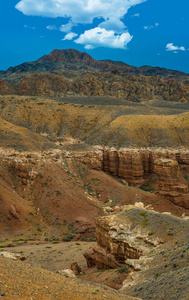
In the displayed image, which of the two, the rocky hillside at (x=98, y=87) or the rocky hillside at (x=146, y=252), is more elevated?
the rocky hillside at (x=98, y=87)

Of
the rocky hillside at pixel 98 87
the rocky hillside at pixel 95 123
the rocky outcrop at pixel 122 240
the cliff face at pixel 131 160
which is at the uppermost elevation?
the rocky hillside at pixel 98 87

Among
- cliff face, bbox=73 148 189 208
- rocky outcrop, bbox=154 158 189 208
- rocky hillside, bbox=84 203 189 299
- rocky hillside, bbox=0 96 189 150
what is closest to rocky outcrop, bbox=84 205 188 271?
rocky hillside, bbox=84 203 189 299

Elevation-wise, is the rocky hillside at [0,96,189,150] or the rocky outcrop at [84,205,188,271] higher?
the rocky hillside at [0,96,189,150]

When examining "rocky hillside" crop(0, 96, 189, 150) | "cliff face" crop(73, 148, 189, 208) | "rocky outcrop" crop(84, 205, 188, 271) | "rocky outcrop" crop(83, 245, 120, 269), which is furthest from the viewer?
"rocky hillside" crop(0, 96, 189, 150)

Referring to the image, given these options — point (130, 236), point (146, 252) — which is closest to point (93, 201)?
point (130, 236)

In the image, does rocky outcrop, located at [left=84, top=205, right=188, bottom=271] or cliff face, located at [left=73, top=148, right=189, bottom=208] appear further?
cliff face, located at [left=73, top=148, right=189, bottom=208]

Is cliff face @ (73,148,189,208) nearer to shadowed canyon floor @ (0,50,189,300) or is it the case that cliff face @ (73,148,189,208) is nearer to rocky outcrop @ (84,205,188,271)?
shadowed canyon floor @ (0,50,189,300)

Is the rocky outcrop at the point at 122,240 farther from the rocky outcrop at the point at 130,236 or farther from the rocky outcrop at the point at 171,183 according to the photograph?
the rocky outcrop at the point at 171,183

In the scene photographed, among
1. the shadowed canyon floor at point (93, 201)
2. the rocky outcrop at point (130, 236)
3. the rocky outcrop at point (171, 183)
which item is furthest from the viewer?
the rocky outcrop at point (171, 183)

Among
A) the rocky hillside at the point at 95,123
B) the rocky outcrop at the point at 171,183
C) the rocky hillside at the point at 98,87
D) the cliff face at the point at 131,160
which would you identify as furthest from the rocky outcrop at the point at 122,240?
the rocky hillside at the point at 98,87

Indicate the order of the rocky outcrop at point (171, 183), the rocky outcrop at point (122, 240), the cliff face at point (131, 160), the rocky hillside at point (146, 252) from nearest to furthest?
the rocky hillside at point (146, 252), the rocky outcrop at point (122, 240), the rocky outcrop at point (171, 183), the cliff face at point (131, 160)

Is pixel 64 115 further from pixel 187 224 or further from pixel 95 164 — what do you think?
pixel 187 224

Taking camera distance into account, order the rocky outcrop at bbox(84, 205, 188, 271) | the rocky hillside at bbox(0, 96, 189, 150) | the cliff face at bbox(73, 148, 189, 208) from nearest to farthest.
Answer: the rocky outcrop at bbox(84, 205, 188, 271) < the cliff face at bbox(73, 148, 189, 208) < the rocky hillside at bbox(0, 96, 189, 150)

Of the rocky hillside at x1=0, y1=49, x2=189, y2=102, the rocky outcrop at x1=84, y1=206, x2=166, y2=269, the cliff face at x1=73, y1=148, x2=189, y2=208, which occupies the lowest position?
the rocky outcrop at x1=84, y1=206, x2=166, y2=269
